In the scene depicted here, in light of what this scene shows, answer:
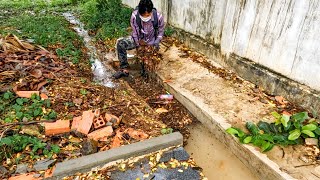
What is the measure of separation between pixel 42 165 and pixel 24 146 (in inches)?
15.8

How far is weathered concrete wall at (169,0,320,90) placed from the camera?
341 centimetres

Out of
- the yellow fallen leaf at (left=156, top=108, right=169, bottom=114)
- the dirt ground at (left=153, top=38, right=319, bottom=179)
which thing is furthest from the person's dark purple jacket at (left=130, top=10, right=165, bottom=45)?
the yellow fallen leaf at (left=156, top=108, right=169, bottom=114)

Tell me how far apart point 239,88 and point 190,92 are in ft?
3.03

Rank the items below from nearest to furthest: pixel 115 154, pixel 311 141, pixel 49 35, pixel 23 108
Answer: pixel 115 154
pixel 311 141
pixel 23 108
pixel 49 35

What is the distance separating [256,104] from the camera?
3.92 meters

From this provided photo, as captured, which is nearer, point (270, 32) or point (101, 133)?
point (101, 133)

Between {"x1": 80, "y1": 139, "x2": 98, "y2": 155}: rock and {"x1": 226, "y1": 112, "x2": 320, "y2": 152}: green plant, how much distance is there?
1.85 metres

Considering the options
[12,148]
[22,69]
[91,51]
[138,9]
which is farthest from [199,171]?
[91,51]

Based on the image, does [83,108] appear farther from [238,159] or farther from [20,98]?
[238,159]

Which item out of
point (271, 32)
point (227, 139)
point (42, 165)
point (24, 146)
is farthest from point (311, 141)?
point (24, 146)

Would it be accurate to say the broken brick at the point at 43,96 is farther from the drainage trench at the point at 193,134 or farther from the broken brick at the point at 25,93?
the drainage trench at the point at 193,134

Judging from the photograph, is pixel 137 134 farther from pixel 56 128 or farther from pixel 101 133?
pixel 56 128

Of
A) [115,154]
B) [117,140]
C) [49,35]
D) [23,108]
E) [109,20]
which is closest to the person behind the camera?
[115,154]

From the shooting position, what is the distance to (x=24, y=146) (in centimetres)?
295
